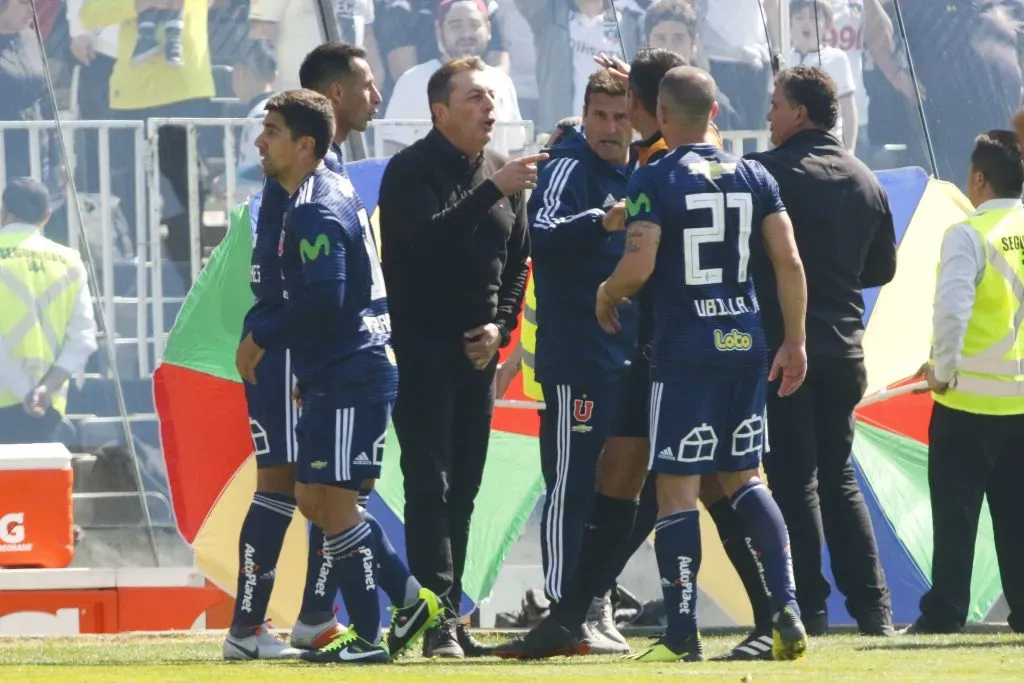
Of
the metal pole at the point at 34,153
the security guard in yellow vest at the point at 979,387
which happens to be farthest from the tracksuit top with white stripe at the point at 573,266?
the metal pole at the point at 34,153

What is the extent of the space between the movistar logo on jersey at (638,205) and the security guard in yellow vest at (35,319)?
154 inches

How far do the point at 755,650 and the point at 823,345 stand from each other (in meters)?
1.54

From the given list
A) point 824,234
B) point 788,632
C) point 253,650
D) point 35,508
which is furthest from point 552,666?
point 35,508

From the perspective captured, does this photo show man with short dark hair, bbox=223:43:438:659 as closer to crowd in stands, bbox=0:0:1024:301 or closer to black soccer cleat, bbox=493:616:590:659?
black soccer cleat, bbox=493:616:590:659

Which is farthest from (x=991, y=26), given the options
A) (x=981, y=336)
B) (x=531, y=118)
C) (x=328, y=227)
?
(x=328, y=227)

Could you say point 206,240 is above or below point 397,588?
above

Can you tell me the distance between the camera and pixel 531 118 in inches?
355

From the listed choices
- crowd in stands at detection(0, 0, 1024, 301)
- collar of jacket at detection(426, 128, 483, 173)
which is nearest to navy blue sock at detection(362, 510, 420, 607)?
collar of jacket at detection(426, 128, 483, 173)

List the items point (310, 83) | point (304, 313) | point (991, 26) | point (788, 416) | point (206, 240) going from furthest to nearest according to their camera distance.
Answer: point (991, 26), point (206, 240), point (788, 416), point (310, 83), point (304, 313)

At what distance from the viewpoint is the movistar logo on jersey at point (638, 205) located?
204 inches

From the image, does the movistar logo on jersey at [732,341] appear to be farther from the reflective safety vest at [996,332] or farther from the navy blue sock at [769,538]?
the reflective safety vest at [996,332]

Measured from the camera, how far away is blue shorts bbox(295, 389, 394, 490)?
5199 mm

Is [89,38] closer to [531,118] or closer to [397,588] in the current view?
[531,118]

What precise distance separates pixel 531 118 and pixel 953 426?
9.77 ft
